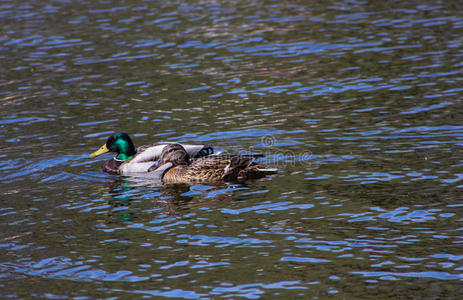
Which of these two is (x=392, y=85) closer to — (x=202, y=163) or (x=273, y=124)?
(x=273, y=124)

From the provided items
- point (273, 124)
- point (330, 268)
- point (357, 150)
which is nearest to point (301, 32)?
point (273, 124)

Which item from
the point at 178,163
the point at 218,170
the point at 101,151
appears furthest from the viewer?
the point at 101,151

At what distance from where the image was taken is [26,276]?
28.0 feet

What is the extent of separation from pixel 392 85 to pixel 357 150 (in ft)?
15.2

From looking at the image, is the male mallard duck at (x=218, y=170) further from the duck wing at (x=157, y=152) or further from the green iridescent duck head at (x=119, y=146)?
the green iridescent duck head at (x=119, y=146)

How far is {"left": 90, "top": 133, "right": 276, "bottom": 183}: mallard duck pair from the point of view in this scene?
12016mm

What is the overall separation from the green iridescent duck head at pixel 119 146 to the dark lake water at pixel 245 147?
16.6 inches

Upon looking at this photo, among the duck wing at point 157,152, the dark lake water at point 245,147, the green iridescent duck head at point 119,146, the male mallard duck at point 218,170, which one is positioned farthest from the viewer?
the green iridescent duck head at point 119,146

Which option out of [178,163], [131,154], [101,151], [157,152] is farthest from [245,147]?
[101,151]

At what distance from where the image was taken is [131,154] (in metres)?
13.7

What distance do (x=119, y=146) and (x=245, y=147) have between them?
2317 mm

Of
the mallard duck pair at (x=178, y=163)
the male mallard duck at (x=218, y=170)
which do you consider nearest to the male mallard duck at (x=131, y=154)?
the mallard duck pair at (x=178, y=163)

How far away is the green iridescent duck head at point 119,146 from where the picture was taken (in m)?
13.6

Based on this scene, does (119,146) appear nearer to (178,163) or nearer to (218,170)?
(178,163)
